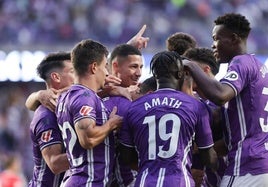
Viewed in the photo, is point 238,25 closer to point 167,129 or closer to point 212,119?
point 212,119

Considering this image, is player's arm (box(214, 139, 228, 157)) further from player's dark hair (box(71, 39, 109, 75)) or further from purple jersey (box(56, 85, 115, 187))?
player's dark hair (box(71, 39, 109, 75))

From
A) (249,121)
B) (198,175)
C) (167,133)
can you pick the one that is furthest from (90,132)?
(249,121)

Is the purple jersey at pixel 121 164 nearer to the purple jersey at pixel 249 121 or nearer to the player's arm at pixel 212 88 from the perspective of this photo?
the player's arm at pixel 212 88

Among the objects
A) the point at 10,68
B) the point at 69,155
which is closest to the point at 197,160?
the point at 69,155

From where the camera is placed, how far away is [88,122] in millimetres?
7453

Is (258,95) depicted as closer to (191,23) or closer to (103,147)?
(103,147)

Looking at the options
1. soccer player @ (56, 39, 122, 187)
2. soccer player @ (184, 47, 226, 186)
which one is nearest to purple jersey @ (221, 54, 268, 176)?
soccer player @ (184, 47, 226, 186)

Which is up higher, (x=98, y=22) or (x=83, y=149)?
(x=98, y=22)

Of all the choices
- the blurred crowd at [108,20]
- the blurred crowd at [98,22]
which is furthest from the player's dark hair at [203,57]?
the blurred crowd at [108,20]

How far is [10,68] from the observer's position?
24453 millimetres

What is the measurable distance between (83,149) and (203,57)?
153cm

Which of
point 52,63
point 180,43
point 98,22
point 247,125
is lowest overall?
point 247,125

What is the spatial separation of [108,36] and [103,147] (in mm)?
17702

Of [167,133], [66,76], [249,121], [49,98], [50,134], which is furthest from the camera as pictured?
[66,76]
